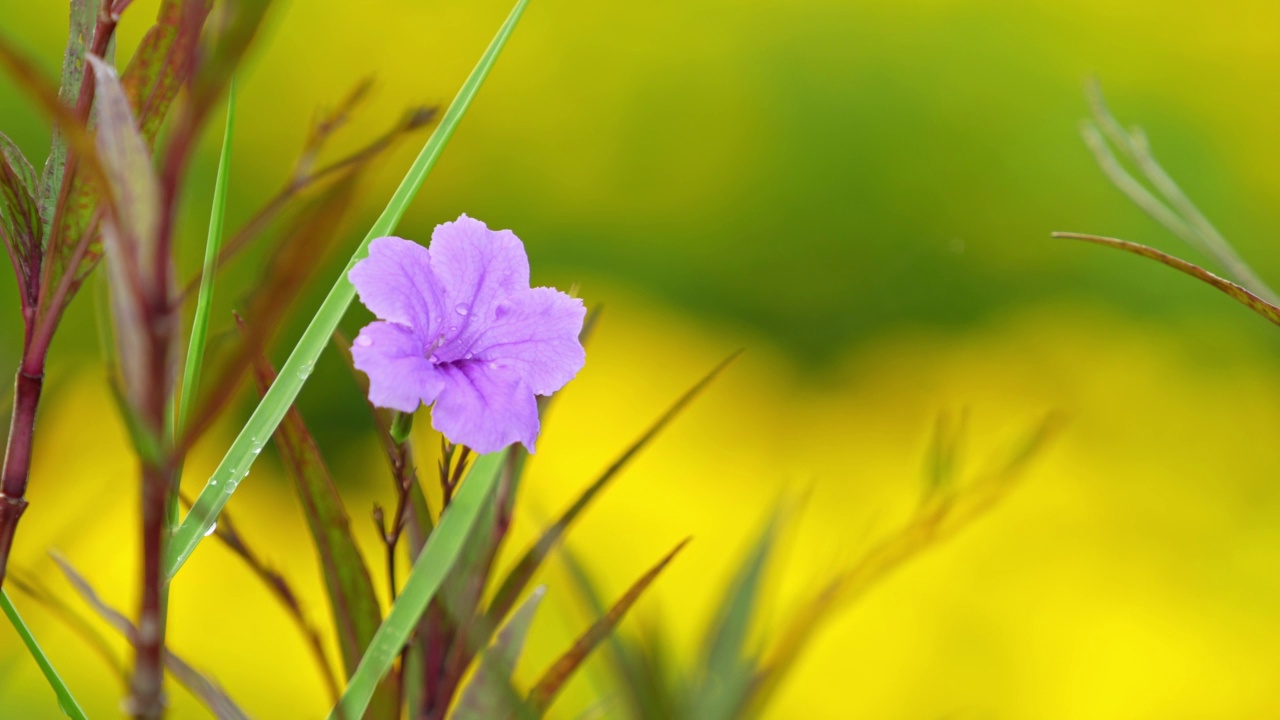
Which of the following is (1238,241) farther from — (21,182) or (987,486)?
(21,182)

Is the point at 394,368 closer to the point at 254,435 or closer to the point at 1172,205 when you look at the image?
the point at 254,435

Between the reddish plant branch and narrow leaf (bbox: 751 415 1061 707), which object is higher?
narrow leaf (bbox: 751 415 1061 707)

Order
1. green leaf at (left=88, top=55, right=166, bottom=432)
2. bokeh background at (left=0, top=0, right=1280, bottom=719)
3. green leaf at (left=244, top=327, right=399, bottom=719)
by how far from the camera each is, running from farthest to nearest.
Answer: bokeh background at (left=0, top=0, right=1280, bottom=719) → green leaf at (left=244, top=327, right=399, bottom=719) → green leaf at (left=88, top=55, right=166, bottom=432)


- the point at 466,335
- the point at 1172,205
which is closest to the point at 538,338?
the point at 466,335

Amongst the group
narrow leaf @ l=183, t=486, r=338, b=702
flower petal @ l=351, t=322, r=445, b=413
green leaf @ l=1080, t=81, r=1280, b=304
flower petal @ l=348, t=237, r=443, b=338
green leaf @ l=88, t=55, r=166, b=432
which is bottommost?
narrow leaf @ l=183, t=486, r=338, b=702

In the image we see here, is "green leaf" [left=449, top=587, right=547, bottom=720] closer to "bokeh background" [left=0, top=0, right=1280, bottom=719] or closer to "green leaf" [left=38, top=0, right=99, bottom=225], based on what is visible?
"green leaf" [left=38, top=0, right=99, bottom=225]

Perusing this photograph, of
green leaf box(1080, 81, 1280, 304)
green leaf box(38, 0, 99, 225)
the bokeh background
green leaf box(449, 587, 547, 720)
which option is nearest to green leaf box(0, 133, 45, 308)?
green leaf box(38, 0, 99, 225)
